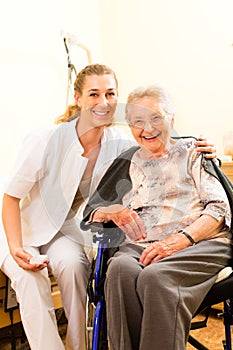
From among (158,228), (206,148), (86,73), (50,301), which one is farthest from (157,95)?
(50,301)

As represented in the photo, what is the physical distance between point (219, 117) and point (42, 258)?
4.30ft

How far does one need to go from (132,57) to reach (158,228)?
1628 mm

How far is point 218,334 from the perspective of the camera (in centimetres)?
196

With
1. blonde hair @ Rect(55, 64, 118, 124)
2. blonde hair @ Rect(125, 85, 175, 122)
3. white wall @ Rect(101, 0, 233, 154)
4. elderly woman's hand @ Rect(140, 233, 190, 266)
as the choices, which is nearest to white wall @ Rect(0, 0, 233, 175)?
white wall @ Rect(101, 0, 233, 154)

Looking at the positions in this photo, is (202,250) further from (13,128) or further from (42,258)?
(13,128)

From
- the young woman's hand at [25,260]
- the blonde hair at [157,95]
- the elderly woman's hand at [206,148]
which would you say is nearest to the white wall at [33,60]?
the young woman's hand at [25,260]

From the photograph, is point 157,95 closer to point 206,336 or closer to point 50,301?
point 50,301

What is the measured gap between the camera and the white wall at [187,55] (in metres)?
2.32

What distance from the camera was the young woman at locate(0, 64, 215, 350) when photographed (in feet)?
4.94

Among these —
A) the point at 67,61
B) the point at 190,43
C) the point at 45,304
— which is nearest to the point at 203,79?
the point at 190,43

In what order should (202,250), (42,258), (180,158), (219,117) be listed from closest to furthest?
(202,250)
(180,158)
(42,258)
(219,117)

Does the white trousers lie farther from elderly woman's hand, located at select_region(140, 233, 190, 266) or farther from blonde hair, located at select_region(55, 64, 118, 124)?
blonde hair, located at select_region(55, 64, 118, 124)

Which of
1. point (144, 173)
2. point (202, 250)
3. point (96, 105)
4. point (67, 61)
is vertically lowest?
point (202, 250)

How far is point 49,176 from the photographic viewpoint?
163 centimetres
